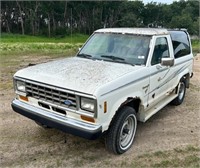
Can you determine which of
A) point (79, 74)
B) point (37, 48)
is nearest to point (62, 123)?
point (79, 74)

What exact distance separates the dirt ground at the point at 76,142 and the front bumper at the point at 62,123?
608mm

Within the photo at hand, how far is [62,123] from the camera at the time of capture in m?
3.59

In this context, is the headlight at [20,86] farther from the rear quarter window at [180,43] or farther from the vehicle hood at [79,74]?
the rear quarter window at [180,43]

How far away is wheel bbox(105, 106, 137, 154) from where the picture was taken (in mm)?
3805

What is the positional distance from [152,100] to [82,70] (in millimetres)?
1533

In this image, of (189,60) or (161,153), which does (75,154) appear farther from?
(189,60)

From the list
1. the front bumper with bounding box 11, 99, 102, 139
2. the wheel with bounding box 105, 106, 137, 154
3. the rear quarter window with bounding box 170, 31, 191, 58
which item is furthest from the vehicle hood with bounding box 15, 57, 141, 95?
the rear quarter window with bounding box 170, 31, 191, 58

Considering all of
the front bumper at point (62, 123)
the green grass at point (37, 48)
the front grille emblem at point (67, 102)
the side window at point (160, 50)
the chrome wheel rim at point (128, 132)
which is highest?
the side window at point (160, 50)

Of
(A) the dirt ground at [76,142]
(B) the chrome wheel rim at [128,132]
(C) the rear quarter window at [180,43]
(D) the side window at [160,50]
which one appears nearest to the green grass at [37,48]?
(A) the dirt ground at [76,142]

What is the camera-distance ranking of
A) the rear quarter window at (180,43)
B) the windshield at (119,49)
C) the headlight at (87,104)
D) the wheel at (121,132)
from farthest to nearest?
the rear quarter window at (180,43) → the windshield at (119,49) → the wheel at (121,132) → the headlight at (87,104)

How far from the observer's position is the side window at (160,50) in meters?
4.73

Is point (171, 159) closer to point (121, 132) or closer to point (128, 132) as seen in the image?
point (128, 132)

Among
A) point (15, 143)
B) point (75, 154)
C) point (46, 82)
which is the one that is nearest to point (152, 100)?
point (75, 154)

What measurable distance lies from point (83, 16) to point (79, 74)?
60.6 metres
